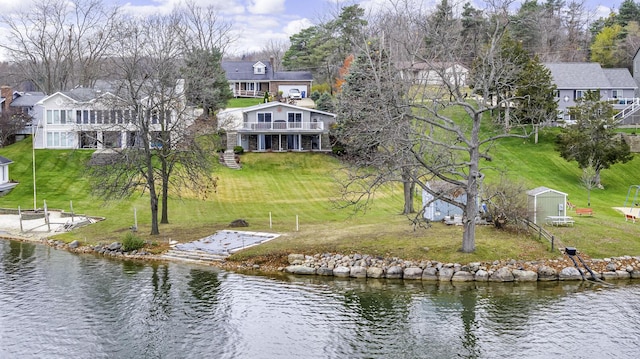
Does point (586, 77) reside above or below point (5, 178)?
above

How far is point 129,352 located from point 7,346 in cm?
471

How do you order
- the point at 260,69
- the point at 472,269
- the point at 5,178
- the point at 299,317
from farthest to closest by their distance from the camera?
the point at 260,69 < the point at 5,178 < the point at 472,269 < the point at 299,317

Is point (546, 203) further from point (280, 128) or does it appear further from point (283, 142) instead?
point (283, 142)

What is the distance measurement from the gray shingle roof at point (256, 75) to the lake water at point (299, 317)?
203ft

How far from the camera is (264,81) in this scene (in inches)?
3629

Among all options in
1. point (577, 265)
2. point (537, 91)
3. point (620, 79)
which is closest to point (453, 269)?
point (577, 265)

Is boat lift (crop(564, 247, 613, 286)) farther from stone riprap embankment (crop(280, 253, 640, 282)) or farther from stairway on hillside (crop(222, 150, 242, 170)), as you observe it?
stairway on hillside (crop(222, 150, 242, 170))

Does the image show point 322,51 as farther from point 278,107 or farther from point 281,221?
point 281,221

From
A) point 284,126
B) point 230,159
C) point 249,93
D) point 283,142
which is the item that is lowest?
point 230,159

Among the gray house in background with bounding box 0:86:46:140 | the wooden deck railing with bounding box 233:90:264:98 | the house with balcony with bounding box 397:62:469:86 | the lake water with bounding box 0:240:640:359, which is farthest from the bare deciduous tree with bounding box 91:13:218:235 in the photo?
the wooden deck railing with bounding box 233:90:264:98

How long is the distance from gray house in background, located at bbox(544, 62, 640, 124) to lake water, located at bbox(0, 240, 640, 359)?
47.3 m

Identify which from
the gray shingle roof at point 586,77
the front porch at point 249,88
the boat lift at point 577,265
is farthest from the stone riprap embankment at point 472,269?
the front porch at point 249,88

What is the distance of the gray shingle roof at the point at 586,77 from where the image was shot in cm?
7269

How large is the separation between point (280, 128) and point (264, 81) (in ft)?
93.0
